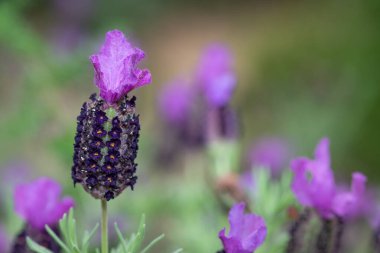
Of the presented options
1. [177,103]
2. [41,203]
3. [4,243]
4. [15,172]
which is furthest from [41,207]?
[15,172]

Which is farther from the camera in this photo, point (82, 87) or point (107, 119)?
point (82, 87)

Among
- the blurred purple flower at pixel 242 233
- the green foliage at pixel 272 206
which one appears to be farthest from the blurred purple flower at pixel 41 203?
A: the green foliage at pixel 272 206

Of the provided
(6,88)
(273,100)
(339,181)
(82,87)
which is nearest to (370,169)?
(273,100)

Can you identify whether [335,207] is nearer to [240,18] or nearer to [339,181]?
[339,181]

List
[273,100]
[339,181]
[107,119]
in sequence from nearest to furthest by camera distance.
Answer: [107,119], [339,181], [273,100]

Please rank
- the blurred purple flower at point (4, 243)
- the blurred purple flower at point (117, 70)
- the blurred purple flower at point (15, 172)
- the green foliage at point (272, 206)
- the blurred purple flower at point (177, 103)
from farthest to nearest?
the blurred purple flower at point (15, 172) < the blurred purple flower at point (177, 103) < the blurred purple flower at point (4, 243) < the green foliage at point (272, 206) < the blurred purple flower at point (117, 70)

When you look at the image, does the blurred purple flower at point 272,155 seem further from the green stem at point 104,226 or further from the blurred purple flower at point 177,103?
the green stem at point 104,226
